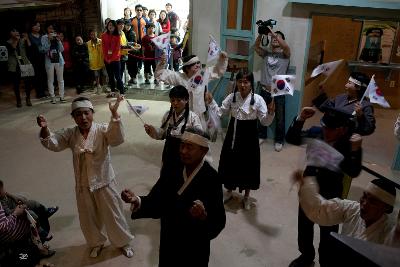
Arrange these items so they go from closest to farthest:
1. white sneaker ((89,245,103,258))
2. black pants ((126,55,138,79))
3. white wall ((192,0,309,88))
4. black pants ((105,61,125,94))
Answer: white sneaker ((89,245,103,258)) < white wall ((192,0,309,88)) < black pants ((105,61,125,94)) < black pants ((126,55,138,79))

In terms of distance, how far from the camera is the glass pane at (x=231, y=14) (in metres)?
6.87

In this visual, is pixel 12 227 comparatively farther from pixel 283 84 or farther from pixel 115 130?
pixel 283 84

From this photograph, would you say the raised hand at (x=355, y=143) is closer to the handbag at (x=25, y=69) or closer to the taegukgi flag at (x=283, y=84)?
the taegukgi flag at (x=283, y=84)

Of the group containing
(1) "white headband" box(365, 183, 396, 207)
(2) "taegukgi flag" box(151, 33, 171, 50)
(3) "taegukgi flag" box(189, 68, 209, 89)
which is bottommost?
(1) "white headband" box(365, 183, 396, 207)

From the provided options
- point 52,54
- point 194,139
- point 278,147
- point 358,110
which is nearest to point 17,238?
point 194,139

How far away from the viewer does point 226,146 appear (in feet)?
15.7

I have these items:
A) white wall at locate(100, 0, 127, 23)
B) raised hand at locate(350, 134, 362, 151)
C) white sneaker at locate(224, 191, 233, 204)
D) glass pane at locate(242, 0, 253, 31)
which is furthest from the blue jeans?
white wall at locate(100, 0, 127, 23)

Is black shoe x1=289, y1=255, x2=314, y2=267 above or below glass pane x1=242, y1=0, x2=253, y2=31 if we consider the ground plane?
below

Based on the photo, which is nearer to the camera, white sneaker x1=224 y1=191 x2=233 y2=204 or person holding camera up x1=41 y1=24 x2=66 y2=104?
white sneaker x1=224 y1=191 x2=233 y2=204

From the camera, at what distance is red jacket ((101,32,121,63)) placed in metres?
9.08

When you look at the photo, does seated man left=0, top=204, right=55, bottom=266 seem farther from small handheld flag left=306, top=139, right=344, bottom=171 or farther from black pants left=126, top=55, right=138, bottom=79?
black pants left=126, top=55, right=138, bottom=79

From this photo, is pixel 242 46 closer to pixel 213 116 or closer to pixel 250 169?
pixel 213 116

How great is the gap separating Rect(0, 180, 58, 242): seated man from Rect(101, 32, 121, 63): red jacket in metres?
5.85

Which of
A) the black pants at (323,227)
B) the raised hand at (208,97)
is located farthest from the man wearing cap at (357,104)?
the raised hand at (208,97)
